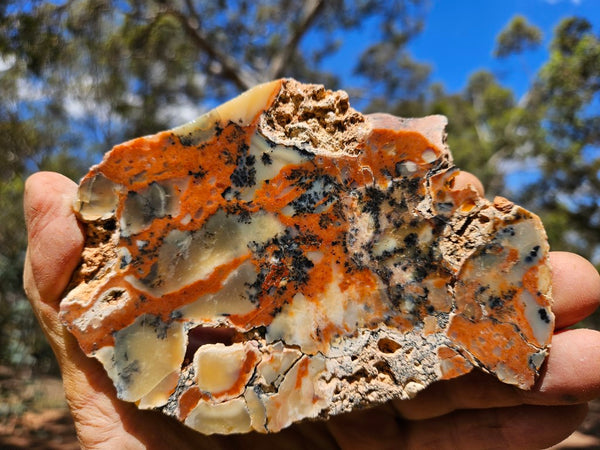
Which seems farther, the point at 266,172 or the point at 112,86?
the point at 112,86

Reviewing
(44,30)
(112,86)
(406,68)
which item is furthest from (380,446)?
(406,68)

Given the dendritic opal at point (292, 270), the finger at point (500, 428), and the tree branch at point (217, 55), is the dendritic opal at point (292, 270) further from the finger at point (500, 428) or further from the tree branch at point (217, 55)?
the tree branch at point (217, 55)

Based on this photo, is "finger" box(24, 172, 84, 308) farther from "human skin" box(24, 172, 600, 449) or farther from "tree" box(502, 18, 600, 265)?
"tree" box(502, 18, 600, 265)

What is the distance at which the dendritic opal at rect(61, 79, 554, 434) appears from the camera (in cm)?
121

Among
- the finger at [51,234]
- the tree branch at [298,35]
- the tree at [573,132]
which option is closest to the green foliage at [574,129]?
the tree at [573,132]

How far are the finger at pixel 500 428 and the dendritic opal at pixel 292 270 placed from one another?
0.91 feet

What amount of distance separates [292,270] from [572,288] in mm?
850

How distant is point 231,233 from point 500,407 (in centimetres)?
Result: 107

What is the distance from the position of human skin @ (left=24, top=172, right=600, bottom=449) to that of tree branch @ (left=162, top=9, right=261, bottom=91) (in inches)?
185

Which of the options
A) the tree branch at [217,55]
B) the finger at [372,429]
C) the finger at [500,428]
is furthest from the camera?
the tree branch at [217,55]

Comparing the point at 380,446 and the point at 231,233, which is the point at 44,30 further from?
the point at 380,446

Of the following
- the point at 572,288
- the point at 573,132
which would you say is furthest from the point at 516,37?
the point at 572,288

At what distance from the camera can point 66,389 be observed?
4.48 feet

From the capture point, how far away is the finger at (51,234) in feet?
4.06
